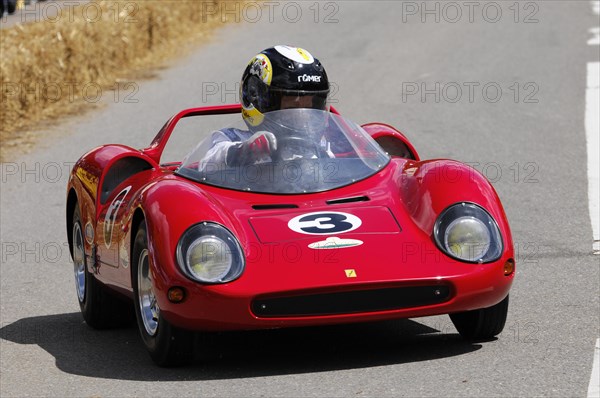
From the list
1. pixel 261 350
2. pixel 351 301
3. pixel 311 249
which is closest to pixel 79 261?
pixel 261 350

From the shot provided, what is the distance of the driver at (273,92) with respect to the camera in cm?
671

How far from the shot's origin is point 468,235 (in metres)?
5.80

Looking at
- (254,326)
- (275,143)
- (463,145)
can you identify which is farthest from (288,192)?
(463,145)

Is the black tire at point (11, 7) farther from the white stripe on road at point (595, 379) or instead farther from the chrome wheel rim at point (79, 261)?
the white stripe on road at point (595, 379)

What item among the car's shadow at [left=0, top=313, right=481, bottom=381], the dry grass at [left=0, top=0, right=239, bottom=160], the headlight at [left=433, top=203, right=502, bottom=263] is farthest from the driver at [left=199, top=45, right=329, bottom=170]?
the dry grass at [left=0, top=0, right=239, bottom=160]

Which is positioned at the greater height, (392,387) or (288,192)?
(288,192)

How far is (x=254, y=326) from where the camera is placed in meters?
5.46

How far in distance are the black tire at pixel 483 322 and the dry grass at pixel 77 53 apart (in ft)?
26.8

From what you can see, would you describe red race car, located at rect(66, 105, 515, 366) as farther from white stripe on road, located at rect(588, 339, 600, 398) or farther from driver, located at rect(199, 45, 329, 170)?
white stripe on road, located at rect(588, 339, 600, 398)

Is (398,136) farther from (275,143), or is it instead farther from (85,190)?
(85,190)

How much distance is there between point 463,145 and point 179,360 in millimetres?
7383

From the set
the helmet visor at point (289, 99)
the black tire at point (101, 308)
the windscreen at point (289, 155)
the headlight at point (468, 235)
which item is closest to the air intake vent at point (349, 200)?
the windscreen at point (289, 155)

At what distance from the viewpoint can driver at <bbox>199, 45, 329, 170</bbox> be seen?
671 cm

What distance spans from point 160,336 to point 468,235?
1488mm
